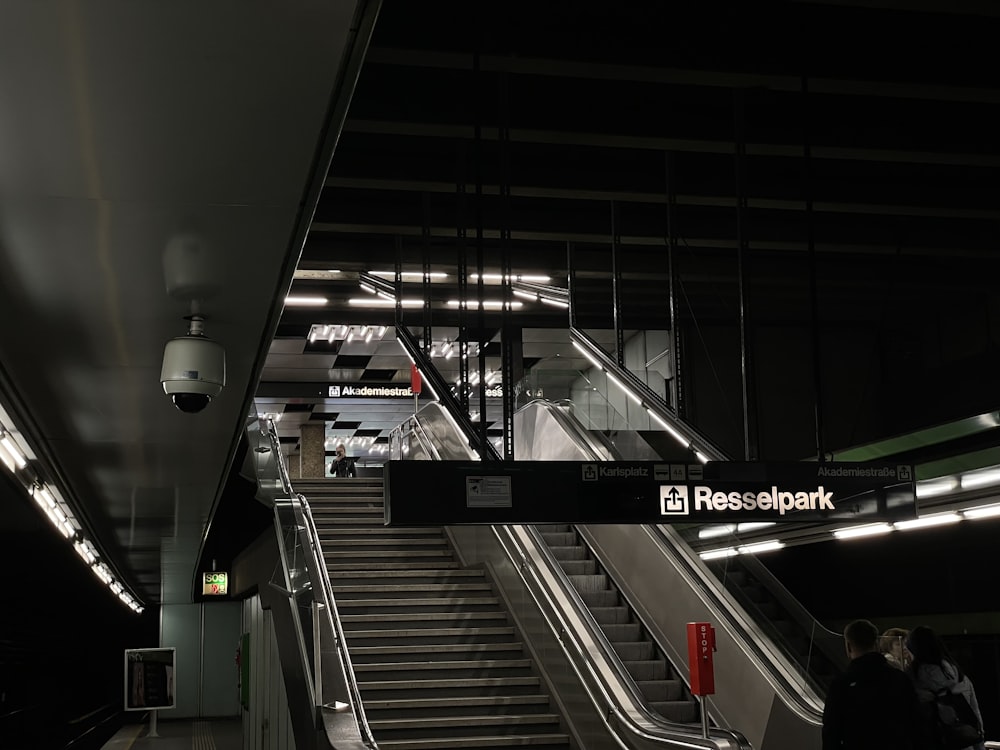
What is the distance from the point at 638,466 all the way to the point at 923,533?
6.87 m

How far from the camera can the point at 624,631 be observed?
10539 millimetres

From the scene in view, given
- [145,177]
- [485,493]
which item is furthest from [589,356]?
[145,177]

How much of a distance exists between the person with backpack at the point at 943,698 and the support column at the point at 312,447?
22.6 meters

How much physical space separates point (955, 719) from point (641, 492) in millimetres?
2068

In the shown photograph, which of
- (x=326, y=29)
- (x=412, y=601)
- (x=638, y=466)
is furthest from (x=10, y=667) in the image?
(x=326, y=29)

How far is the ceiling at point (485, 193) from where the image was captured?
3404 mm

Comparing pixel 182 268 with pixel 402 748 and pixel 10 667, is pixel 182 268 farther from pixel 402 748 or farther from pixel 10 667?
pixel 10 667

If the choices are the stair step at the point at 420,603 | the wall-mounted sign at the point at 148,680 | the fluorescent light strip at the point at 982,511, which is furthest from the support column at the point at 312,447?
the fluorescent light strip at the point at 982,511

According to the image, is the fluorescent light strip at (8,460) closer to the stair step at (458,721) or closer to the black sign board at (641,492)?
the stair step at (458,721)

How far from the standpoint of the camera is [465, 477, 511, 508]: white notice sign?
20.7 ft

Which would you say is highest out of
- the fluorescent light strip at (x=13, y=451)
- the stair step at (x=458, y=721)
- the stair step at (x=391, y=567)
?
the fluorescent light strip at (x=13, y=451)

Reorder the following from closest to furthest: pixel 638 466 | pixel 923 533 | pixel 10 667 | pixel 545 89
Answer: pixel 638 466 → pixel 545 89 → pixel 10 667 → pixel 923 533

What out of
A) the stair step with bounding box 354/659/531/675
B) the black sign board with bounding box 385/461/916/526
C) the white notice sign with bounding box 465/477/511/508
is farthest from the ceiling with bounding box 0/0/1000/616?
the stair step with bounding box 354/659/531/675

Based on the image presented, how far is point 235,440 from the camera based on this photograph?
9070mm
